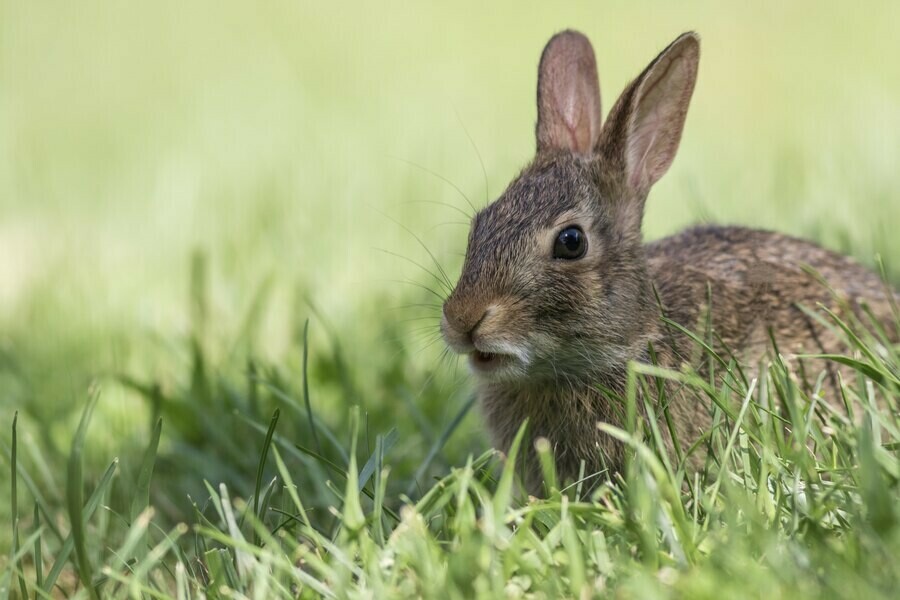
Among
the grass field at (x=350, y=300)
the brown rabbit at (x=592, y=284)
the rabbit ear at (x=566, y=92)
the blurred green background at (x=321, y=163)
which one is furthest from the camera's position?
the blurred green background at (x=321, y=163)

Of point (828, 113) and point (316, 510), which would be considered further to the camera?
point (828, 113)

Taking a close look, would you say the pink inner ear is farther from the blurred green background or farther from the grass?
the grass

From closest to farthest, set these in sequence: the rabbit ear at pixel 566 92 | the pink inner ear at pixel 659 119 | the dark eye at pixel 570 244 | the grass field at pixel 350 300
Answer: the grass field at pixel 350 300 → the dark eye at pixel 570 244 → the pink inner ear at pixel 659 119 → the rabbit ear at pixel 566 92

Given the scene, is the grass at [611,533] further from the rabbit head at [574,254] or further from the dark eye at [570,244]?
the dark eye at [570,244]

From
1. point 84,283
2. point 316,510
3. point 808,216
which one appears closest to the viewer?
point 316,510

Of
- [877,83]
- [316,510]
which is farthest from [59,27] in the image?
[316,510]

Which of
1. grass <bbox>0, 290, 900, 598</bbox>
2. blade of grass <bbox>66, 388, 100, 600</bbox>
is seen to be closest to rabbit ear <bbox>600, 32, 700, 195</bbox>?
grass <bbox>0, 290, 900, 598</bbox>

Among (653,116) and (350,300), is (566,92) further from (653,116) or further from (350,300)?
(350,300)

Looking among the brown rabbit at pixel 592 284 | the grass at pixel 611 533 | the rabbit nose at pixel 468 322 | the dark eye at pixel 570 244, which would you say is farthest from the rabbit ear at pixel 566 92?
the grass at pixel 611 533

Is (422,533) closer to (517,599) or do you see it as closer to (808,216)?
(517,599)
